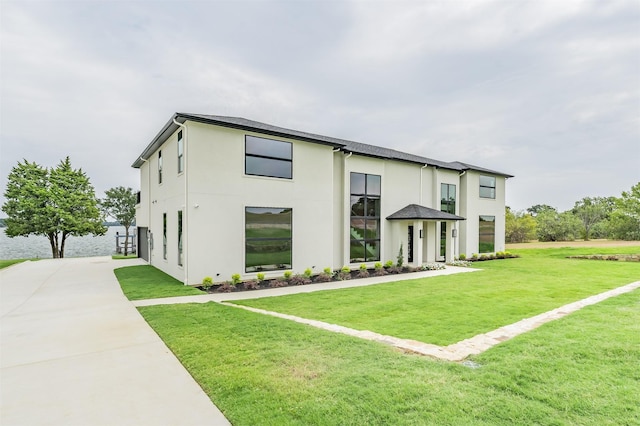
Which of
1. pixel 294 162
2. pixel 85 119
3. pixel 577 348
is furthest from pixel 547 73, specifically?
pixel 85 119

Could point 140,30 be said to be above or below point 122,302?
above

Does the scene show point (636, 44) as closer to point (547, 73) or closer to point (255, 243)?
point (547, 73)

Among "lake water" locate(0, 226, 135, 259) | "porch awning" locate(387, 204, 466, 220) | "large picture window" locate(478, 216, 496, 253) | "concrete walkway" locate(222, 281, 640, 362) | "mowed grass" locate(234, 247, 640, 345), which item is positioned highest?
"porch awning" locate(387, 204, 466, 220)

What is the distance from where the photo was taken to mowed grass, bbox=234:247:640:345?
19.7 feet

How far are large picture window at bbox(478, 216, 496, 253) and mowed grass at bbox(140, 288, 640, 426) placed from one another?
52.7ft

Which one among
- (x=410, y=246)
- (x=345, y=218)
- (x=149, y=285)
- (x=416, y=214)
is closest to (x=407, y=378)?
(x=149, y=285)

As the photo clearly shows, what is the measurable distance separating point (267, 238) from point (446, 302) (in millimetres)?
6713

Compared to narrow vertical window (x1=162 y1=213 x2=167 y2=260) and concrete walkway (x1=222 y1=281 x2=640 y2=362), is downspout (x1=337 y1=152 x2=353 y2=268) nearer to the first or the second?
concrete walkway (x1=222 y1=281 x2=640 y2=362)

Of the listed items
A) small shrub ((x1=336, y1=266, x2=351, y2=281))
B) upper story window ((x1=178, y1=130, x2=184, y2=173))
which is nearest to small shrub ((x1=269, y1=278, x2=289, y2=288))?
small shrub ((x1=336, y1=266, x2=351, y2=281))

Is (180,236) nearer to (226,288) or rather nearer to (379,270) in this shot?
(226,288)

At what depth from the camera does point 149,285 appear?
10461mm

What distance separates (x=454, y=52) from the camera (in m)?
14.3

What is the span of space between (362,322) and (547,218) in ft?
136

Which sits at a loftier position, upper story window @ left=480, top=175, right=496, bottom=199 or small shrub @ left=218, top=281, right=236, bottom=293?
upper story window @ left=480, top=175, right=496, bottom=199
